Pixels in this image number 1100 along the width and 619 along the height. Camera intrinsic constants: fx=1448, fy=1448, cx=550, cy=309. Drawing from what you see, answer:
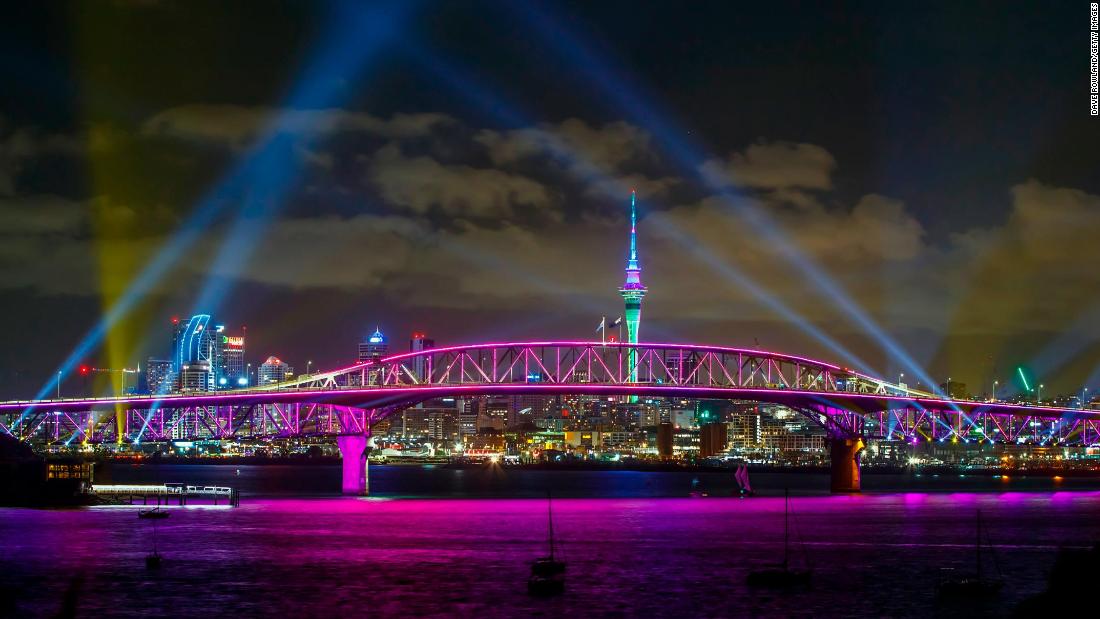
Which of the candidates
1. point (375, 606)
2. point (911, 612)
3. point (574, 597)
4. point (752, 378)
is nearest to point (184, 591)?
point (375, 606)

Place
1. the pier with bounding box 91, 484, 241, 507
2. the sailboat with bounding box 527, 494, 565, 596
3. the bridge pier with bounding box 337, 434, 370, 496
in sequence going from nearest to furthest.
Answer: the sailboat with bounding box 527, 494, 565, 596, the pier with bounding box 91, 484, 241, 507, the bridge pier with bounding box 337, 434, 370, 496

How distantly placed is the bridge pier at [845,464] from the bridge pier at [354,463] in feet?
169

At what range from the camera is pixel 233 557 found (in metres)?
77.3

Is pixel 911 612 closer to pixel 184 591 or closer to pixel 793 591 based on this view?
pixel 793 591

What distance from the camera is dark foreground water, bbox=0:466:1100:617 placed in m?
59.0

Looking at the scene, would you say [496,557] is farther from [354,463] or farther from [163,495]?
[354,463]

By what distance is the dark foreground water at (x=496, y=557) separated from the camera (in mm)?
58969

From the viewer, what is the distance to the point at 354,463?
153250 mm

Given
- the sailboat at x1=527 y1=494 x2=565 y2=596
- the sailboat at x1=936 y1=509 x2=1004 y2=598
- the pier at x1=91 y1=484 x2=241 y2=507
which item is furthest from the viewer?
the pier at x1=91 y1=484 x2=241 y2=507

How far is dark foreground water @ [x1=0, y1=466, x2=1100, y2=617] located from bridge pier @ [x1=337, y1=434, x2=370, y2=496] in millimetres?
20726

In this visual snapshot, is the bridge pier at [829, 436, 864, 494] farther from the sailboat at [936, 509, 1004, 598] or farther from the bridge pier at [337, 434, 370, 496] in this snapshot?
the sailboat at [936, 509, 1004, 598]

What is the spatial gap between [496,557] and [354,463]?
256 feet

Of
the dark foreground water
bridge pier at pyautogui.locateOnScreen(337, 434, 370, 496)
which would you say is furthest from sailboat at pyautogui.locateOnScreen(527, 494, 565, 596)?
bridge pier at pyautogui.locateOnScreen(337, 434, 370, 496)

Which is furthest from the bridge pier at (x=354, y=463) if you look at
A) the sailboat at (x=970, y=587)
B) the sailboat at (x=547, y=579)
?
the sailboat at (x=970, y=587)
